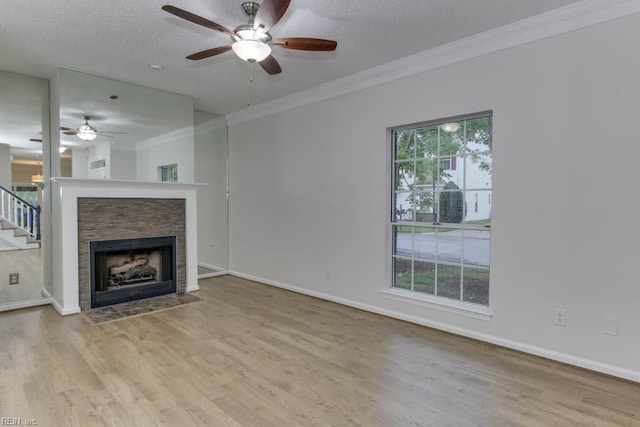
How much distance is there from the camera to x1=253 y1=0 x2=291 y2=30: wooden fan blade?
202 centimetres

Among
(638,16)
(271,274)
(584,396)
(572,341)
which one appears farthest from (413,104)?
(271,274)

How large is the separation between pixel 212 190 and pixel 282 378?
13.5ft

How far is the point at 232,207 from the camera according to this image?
6.08 m

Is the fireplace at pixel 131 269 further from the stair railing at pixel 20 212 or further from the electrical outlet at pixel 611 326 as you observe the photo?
the electrical outlet at pixel 611 326

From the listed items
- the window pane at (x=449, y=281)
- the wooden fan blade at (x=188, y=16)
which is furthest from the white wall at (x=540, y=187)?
the wooden fan blade at (x=188, y=16)

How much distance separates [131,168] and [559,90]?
15.3 feet

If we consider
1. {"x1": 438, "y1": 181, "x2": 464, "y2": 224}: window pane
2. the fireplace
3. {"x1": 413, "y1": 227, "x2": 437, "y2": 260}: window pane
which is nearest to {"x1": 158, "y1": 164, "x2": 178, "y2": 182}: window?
the fireplace

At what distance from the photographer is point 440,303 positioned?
353 centimetres

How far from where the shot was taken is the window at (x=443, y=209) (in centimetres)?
336

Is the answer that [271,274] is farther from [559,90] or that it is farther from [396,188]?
[559,90]

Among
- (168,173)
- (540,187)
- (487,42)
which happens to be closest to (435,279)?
(540,187)

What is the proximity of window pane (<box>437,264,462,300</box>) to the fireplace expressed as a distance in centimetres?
352

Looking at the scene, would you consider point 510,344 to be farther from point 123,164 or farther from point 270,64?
point 123,164

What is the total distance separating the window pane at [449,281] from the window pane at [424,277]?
67 mm
